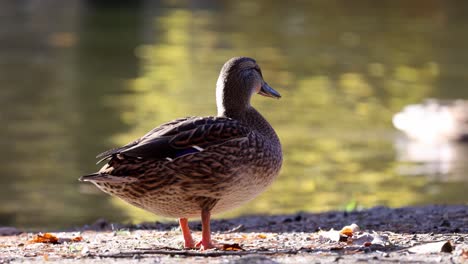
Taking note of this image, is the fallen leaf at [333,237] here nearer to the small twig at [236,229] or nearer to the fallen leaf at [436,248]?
the fallen leaf at [436,248]

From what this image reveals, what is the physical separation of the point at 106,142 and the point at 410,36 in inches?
804

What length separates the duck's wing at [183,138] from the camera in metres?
5.70

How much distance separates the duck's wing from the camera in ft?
18.7

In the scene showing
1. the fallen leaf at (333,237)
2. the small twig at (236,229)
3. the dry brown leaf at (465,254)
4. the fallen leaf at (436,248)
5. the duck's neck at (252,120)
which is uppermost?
the duck's neck at (252,120)

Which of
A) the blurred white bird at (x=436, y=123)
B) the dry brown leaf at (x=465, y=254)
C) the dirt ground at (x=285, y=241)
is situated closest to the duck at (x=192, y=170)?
the dirt ground at (x=285, y=241)

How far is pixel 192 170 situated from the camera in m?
5.68

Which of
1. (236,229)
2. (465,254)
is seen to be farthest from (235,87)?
(465,254)

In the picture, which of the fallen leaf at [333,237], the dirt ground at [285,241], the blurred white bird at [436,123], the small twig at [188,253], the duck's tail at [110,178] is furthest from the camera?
the blurred white bird at [436,123]

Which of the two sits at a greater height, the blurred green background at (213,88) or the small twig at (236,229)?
the blurred green background at (213,88)

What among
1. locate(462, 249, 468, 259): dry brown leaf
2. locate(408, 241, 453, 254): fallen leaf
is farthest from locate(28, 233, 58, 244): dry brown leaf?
→ locate(462, 249, 468, 259): dry brown leaf

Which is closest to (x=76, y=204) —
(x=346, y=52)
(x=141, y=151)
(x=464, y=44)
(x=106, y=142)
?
(x=106, y=142)

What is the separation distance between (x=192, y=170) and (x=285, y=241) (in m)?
0.95

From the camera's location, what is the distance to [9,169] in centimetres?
1534

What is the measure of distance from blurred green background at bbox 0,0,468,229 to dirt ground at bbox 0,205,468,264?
1671mm
